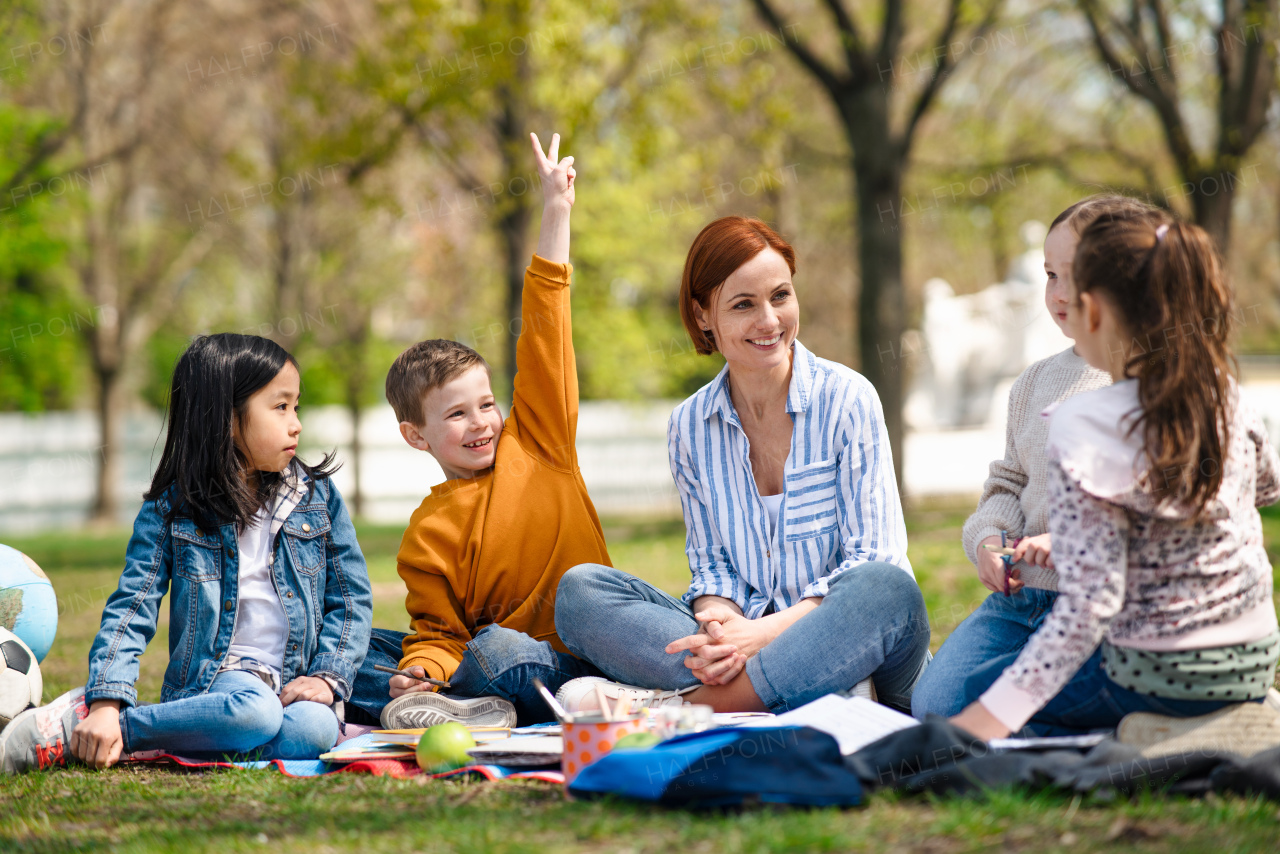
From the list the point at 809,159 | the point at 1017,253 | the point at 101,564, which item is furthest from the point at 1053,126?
the point at 101,564

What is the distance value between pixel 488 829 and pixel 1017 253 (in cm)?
2439

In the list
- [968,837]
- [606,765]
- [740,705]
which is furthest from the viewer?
[740,705]

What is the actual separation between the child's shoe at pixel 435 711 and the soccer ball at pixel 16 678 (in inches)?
41.5

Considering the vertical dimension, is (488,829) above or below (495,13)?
below

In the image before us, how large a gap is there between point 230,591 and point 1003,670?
2.26 m

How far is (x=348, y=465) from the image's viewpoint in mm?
19406

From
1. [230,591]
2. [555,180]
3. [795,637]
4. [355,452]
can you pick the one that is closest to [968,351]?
[355,452]

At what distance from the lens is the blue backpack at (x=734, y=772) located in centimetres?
234

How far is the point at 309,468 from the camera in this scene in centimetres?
370

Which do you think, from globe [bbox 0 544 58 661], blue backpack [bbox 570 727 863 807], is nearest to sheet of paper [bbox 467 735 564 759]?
blue backpack [bbox 570 727 863 807]

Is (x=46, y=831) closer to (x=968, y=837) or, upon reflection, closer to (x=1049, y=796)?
(x=968, y=837)

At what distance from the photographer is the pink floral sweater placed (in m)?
2.31

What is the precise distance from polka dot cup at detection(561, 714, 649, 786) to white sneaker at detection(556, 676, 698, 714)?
1.99 ft

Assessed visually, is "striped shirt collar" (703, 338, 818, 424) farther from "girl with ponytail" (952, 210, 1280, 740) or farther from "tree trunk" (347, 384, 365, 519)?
"tree trunk" (347, 384, 365, 519)
